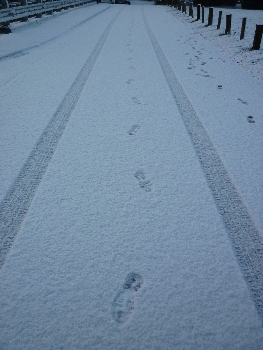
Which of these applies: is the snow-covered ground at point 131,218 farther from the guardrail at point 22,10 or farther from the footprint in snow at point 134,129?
the guardrail at point 22,10

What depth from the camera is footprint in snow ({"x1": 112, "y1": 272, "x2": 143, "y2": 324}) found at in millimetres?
945

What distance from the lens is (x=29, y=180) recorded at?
5.30ft

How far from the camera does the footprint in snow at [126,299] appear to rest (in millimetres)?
945

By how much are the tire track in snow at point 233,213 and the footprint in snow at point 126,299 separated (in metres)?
0.48

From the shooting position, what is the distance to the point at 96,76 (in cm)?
354

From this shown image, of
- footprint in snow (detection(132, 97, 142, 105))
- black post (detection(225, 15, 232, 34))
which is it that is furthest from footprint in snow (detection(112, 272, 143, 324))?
black post (detection(225, 15, 232, 34))

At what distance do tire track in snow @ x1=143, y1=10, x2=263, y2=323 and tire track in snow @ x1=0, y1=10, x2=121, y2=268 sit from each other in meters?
1.10

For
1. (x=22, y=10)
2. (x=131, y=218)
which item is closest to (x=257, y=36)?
(x=131, y=218)

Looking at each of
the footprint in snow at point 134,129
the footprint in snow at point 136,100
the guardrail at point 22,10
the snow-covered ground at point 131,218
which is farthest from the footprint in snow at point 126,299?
the guardrail at point 22,10

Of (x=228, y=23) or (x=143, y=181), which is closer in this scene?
(x=143, y=181)

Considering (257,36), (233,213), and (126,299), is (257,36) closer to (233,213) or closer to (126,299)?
(233,213)

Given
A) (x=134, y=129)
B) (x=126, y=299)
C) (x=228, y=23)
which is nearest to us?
(x=126, y=299)

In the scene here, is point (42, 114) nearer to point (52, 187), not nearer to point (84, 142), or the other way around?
point (84, 142)

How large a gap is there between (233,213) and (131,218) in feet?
1.87
